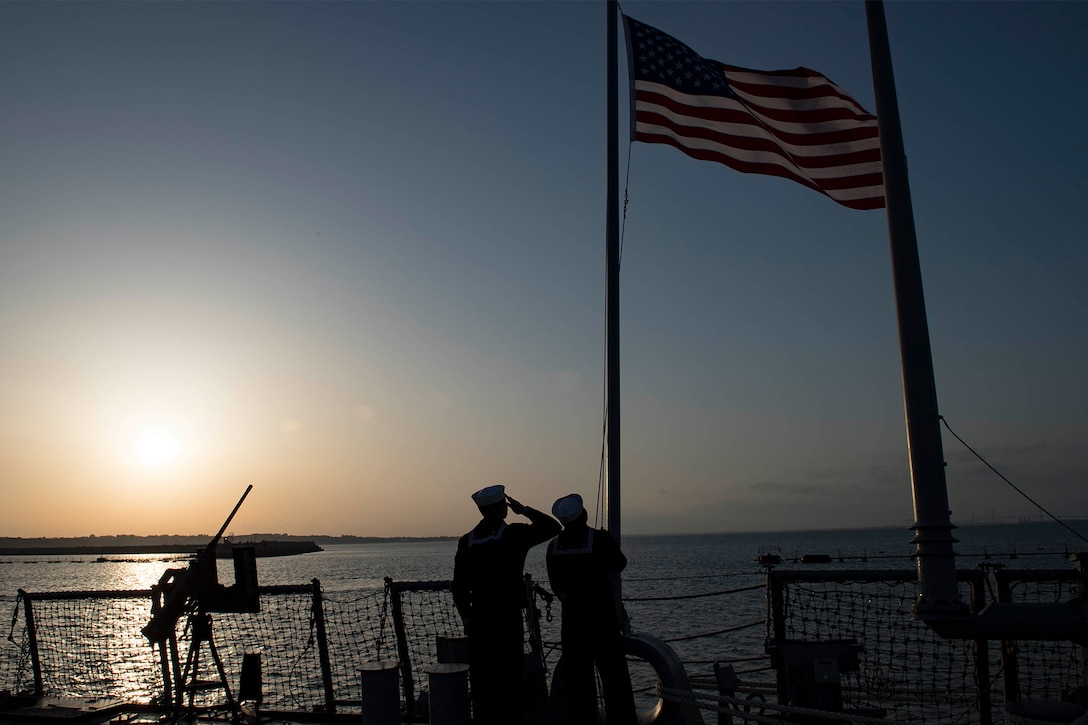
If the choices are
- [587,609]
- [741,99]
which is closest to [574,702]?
[587,609]

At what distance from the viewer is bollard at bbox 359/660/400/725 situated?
6.39m

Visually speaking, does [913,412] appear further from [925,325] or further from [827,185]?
[827,185]

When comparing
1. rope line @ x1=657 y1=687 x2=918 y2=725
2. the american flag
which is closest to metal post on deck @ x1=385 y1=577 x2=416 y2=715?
rope line @ x1=657 y1=687 x2=918 y2=725

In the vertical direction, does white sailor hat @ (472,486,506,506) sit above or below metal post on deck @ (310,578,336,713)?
above

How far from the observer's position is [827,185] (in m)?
9.12

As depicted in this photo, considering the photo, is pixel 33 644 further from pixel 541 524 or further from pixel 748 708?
pixel 748 708

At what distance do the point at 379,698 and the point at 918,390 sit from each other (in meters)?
4.53

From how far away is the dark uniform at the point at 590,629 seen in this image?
5941 mm

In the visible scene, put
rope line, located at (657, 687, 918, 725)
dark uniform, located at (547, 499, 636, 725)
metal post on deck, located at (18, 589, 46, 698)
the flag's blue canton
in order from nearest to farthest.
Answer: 1. rope line, located at (657, 687, 918, 725)
2. dark uniform, located at (547, 499, 636, 725)
3. metal post on deck, located at (18, 589, 46, 698)
4. the flag's blue canton

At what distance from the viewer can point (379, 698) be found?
639 cm

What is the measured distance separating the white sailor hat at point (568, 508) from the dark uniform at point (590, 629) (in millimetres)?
64

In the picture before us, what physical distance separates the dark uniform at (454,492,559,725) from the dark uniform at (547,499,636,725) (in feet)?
0.93

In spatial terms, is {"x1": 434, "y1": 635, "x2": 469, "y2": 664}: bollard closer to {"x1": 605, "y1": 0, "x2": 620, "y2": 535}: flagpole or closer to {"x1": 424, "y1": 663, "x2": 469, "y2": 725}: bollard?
{"x1": 424, "y1": 663, "x2": 469, "y2": 725}: bollard

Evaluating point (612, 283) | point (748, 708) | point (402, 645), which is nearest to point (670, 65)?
point (612, 283)
